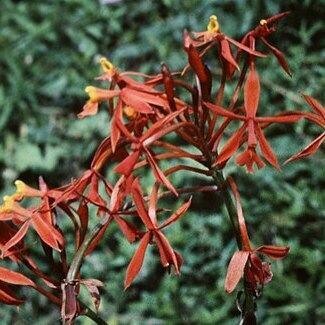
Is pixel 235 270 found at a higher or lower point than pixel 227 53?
lower

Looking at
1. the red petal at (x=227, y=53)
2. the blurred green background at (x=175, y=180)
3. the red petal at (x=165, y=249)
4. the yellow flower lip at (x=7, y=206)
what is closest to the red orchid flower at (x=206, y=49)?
the red petal at (x=227, y=53)

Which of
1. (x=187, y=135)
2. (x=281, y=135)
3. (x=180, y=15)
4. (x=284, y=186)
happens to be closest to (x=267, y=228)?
(x=284, y=186)

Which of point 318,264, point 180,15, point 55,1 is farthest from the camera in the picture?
point 55,1

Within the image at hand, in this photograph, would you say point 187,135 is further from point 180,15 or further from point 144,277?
point 180,15

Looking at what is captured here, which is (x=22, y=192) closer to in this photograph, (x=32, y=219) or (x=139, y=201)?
(x=32, y=219)

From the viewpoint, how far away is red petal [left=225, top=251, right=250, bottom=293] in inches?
46.0

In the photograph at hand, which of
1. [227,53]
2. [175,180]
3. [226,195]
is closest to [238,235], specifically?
[226,195]

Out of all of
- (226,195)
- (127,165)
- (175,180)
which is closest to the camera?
(127,165)

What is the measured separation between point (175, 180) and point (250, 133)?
1.69m

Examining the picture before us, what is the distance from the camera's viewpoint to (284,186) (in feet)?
Result: 9.09

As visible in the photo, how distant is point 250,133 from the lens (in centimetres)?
118

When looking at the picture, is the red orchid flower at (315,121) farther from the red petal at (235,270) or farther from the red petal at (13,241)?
the red petal at (13,241)

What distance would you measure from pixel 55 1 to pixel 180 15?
0.57m

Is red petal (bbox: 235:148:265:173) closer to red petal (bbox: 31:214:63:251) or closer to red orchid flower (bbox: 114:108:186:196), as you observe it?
red orchid flower (bbox: 114:108:186:196)
